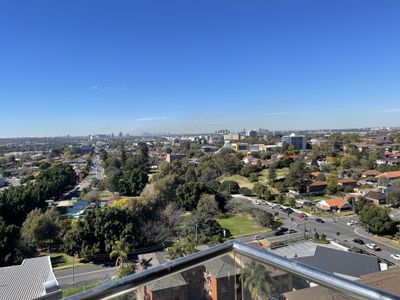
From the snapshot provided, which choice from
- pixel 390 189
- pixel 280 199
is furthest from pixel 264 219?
pixel 390 189

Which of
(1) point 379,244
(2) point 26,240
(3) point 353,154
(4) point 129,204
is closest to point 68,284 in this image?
(2) point 26,240

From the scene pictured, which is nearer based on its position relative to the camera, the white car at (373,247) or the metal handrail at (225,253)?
the metal handrail at (225,253)

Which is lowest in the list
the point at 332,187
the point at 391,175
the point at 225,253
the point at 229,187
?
the point at 332,187

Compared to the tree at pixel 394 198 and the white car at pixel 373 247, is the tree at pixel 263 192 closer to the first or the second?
the tree at pixel 394 198

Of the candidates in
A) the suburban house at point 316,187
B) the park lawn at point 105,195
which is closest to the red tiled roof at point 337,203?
the suburban house at point 316,187

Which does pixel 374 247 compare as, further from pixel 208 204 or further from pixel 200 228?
pixel 208 204

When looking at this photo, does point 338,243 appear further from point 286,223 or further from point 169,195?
point 169,195

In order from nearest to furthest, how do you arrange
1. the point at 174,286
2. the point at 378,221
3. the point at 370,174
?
the point at 174,286 → the point at 378,221 → the point at 370,174
